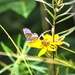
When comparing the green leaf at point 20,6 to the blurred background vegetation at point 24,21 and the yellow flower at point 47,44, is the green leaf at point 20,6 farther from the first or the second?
the yellow flower at point 47,44

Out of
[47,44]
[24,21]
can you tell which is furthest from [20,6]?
[47,44]

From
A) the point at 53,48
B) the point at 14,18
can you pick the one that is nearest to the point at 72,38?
the point at 14,18

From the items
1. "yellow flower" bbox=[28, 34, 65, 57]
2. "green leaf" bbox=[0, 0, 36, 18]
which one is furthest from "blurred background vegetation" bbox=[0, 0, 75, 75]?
"yellow flower" bbox=[28, 34, 65, 57]

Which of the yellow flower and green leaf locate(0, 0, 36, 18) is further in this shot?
green leaf locate(0, 0, 36, 18)

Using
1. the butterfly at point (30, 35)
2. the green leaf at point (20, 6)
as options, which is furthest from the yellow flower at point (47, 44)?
the green leaf at point (20, 6)

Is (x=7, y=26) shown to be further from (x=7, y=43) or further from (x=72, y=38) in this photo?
(x=72, y=38)

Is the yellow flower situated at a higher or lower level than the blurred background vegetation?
lower

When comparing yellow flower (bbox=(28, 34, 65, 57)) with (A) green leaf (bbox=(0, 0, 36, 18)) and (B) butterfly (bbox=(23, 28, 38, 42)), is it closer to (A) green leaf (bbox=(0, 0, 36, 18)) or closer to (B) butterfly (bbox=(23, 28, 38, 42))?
(B) butterfly (bbox=(23, 28, 38, 42))

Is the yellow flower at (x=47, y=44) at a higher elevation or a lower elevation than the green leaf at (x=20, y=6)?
lower

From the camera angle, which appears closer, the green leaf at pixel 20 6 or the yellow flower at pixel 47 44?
the yellow flower at pixel 47 44
